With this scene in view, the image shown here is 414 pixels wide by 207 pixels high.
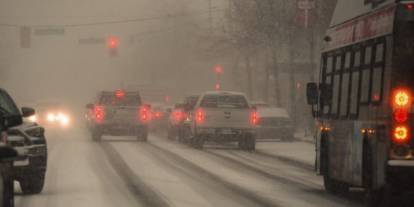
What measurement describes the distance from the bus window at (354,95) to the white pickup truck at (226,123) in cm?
2065

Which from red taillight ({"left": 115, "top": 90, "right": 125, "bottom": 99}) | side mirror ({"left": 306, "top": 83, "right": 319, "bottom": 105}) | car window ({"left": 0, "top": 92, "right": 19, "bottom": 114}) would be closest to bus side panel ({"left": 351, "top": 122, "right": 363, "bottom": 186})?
side mirror ({"left": 306, "top": 83, "right": 319, "bottom": 105})

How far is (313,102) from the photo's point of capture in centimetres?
2025

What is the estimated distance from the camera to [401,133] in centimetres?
1441

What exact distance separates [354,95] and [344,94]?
830 mm

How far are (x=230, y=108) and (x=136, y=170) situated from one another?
1236 cm

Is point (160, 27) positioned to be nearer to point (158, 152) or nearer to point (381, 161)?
point (158, 152)

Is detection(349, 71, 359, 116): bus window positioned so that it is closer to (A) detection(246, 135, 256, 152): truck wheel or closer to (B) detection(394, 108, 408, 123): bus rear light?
(B) detection(394, 108, 408, 123): bus rear light

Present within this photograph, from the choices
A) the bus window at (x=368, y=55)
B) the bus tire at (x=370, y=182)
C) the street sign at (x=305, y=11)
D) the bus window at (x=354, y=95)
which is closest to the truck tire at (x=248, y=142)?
the street sign at (x=305, y=11)

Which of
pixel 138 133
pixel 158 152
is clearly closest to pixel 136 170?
pixel 158 152

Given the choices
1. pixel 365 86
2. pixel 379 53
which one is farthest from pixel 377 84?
pixel 365 86

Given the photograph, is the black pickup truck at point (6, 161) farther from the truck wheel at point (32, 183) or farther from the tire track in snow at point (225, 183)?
the truck wheel at point (32, 183)

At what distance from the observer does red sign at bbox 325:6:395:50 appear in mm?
15085

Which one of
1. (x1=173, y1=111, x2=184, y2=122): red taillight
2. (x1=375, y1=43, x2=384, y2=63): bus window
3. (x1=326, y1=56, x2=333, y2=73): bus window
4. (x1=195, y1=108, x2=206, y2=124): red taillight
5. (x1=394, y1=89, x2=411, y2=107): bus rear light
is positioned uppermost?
(x1=375, y1=43, x2=384, y2=63): bus window

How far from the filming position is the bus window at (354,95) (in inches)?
669
